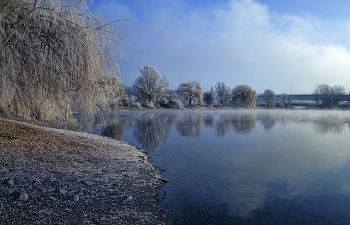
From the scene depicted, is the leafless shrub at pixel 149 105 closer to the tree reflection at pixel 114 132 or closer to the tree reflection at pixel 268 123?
the tree reflection at pixel 268 123

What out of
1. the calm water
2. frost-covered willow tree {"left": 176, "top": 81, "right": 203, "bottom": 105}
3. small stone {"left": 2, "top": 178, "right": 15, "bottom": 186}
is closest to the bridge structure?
frost-covered willow tree {"left": 176, "top": 81, "right": 203, "bottom": 105}

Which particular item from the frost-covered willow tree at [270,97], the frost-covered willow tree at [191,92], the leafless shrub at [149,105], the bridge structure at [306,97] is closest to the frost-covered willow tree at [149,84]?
the leafless shrub at [149,105]

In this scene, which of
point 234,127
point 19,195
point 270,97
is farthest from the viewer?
point 270,97

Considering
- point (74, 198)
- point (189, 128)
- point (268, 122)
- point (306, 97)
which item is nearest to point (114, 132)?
point (189, 128)

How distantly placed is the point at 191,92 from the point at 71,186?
57832mm

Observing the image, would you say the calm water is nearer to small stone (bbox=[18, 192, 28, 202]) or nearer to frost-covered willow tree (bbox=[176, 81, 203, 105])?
small stone (bbox=[18, 192, 28, 202])

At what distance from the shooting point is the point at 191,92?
6131 centimetres

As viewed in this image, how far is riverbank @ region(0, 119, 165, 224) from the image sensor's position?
3.21 metres

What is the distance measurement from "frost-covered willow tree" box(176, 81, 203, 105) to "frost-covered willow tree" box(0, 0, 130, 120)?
5579 centimetres

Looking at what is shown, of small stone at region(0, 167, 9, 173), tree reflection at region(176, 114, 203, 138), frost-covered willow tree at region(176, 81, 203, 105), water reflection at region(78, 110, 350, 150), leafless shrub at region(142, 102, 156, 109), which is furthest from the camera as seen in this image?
frost-covered willow tree at region(176, 81, 203, 105)

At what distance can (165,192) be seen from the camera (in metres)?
4.91

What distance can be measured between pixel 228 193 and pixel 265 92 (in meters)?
75.3

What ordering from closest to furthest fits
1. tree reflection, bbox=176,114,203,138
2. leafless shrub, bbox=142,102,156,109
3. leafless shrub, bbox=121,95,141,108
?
tree reflection, bbox=176,114,203,138, leafless shrub, bbox=121,95,141,108, leafless shrub, bbox=142,102,156,109

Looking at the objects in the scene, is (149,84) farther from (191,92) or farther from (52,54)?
(52,54)
